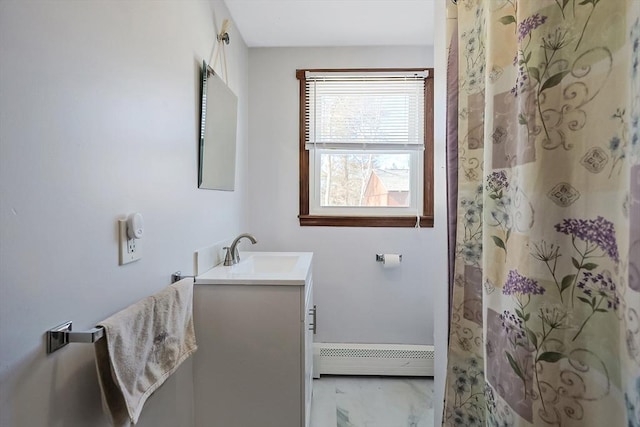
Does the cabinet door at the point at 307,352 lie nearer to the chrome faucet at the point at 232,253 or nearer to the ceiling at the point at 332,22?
the chrome faucet at the point at 232,253

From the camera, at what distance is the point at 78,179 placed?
26.6 inches

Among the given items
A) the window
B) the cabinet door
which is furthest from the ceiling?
the cabinet door

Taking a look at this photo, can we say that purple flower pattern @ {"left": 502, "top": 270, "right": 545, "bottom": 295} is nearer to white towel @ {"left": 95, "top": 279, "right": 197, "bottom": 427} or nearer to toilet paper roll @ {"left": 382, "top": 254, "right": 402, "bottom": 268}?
white towel @ {"left": 95, "top": 279, "right": 197, "bottom": 427}

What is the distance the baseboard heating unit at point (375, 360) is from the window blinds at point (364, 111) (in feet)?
4.71

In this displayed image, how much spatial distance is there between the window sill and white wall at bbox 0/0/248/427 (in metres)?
1.12

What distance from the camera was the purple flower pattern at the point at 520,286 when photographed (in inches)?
21.3

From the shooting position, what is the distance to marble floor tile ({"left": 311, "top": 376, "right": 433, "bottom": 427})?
1.68 meters

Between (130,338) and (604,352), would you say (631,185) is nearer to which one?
(604,352)

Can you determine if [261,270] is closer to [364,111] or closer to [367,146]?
[367,146]

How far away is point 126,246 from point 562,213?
40.6 inches

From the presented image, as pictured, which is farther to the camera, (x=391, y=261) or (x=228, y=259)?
(x=391, y=261)

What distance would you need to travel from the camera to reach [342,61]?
83.5 inches

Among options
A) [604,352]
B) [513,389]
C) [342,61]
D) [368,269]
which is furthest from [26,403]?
[342,61]

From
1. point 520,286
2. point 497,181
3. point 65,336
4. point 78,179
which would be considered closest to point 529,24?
point 497,181
